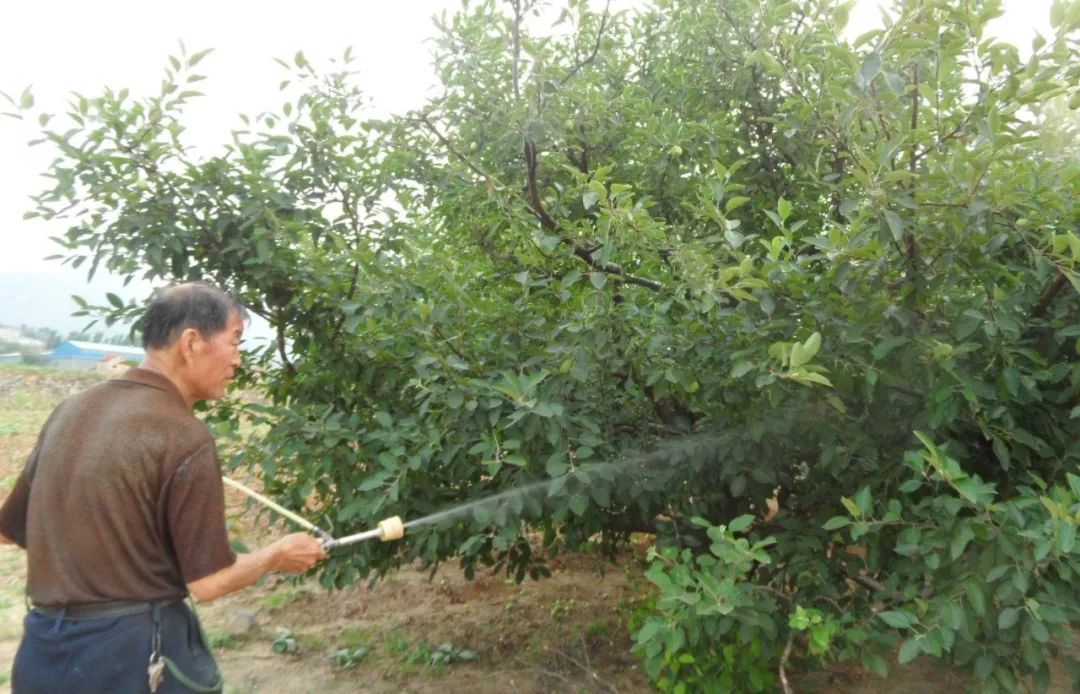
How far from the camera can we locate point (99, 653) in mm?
2125

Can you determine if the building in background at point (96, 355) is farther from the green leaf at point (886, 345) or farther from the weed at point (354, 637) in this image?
the green leaf at point (886, 345)

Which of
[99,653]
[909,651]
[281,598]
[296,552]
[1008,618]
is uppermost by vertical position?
[296,552]

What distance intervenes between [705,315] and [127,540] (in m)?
1.81

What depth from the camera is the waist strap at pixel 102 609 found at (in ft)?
7.02

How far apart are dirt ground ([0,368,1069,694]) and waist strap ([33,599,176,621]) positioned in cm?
168

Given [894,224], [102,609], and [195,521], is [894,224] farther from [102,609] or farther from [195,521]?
[102,609]

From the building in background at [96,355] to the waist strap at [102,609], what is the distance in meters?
1.64

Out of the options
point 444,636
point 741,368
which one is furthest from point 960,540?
point 444,636

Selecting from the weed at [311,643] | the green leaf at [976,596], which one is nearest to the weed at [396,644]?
the weed at [311,643]

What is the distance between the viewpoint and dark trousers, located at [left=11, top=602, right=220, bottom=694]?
212 cm

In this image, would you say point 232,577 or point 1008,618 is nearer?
point 232,577

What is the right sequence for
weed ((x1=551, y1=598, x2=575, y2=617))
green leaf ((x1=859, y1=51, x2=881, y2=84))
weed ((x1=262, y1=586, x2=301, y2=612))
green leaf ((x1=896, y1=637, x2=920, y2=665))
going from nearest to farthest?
green leaf ((x1=859, y1=51, x2=881, y2=84)) → green leaf ((x1=896, y1=637, x2=920, y2=665)) → weed ((x1=551, y1=598, x2=575, y2=617)) → weed ((x1=262, y1=586, x2=301, y2=612))

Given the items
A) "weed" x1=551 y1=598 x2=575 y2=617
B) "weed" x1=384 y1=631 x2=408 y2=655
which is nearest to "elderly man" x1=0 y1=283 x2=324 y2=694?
"weed" x1=384 y1=631 x2=408 y2=655

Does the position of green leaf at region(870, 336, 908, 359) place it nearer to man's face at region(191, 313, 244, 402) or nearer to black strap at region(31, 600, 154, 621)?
man's face at region(191, 313, 244, 402)
